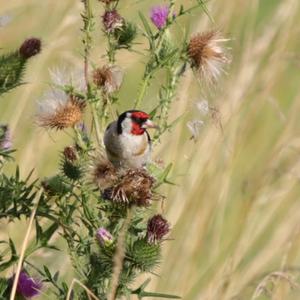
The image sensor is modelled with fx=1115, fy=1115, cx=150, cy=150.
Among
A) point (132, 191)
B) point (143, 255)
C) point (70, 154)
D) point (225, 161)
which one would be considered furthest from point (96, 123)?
point (225, 161)

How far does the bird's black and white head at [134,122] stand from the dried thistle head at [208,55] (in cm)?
17

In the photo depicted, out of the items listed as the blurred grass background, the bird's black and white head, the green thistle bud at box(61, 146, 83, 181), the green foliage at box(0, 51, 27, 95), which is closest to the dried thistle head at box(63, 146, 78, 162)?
the green thistle bud at box(61, 146, 83, 181)

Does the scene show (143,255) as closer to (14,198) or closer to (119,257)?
(119,257)

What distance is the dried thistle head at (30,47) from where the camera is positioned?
2793 mm

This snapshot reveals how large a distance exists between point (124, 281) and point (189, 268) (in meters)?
1.09

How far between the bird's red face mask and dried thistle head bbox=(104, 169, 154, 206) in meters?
0.20

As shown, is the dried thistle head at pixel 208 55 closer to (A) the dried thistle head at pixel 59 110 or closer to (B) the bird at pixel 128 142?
(B) the bird at pixel 128 142

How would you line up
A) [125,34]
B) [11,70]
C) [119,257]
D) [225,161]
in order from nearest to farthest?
[119,257] < [125,34] < [11,70] < [225,161]

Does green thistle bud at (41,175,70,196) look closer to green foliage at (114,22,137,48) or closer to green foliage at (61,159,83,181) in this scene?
green foliage at (61,159,83,181)

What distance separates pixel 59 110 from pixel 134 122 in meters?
0.18

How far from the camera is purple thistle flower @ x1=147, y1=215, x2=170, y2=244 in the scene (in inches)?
93.8

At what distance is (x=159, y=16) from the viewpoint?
2596 mm

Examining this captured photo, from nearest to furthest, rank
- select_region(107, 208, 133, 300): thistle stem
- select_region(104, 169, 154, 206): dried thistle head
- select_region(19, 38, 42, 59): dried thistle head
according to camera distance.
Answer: select_region(107, 208, 133, 300): thistle stem < select_region(104, 169, 154, 206): dried thistle head < select_region(19, 38, 42, 59): dried thistle head

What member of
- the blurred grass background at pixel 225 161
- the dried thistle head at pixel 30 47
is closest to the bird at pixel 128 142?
the dried thistle head at pixel 30 47
